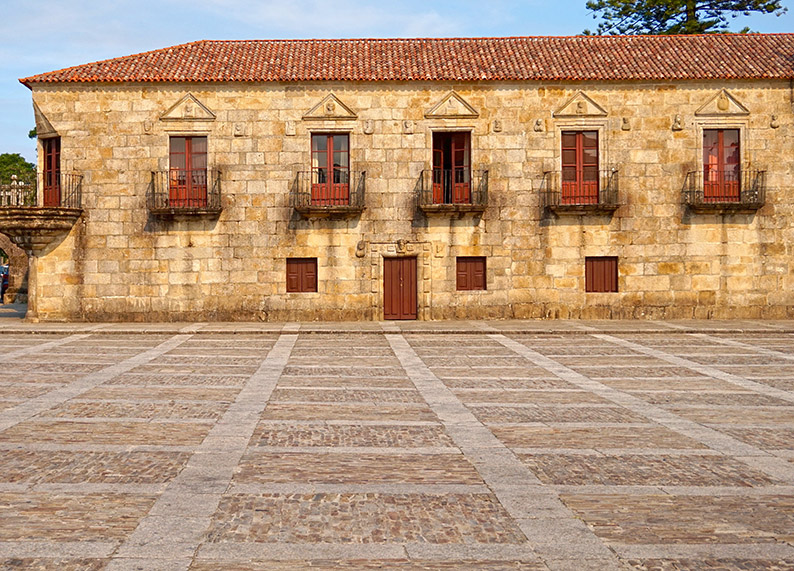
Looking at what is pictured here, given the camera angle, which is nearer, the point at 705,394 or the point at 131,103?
the point at 705,394

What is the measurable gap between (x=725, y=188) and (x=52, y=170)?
2051cm

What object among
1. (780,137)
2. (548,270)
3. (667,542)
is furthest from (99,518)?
(780,137)

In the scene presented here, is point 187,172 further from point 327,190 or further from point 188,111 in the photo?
point 327,190

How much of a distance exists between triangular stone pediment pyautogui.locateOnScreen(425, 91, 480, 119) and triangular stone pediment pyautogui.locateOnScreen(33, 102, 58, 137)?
11.3 m

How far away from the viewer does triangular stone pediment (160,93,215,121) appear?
23.4 meters

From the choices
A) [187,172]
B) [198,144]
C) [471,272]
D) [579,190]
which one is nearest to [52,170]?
[187,172]

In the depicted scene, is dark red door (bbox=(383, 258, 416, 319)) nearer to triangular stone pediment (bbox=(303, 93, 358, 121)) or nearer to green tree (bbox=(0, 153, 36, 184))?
triangular stone pediment (bbox=(303, 93, 358, 121))

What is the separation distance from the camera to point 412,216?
23.6 metres

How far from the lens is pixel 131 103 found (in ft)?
76.7

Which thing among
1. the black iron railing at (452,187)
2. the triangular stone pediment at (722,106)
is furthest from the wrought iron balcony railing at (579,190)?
the triangular stone pediment at (722,106)

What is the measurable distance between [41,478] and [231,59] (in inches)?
803

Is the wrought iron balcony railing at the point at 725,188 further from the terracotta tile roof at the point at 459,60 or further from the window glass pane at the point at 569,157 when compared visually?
the window glass pane at the point at 569,157

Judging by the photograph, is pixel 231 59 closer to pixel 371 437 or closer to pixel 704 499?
pixel 371 437

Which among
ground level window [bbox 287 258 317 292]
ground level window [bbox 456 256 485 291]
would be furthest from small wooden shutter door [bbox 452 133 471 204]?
ground level window [bbox 287 258 317 292]
